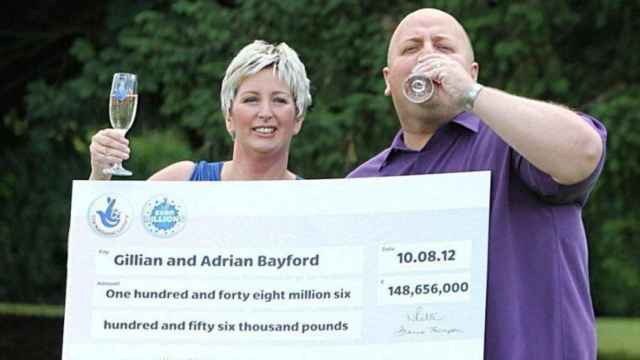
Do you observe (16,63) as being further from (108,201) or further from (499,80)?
(108,201)

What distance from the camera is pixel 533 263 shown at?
3.81 metres

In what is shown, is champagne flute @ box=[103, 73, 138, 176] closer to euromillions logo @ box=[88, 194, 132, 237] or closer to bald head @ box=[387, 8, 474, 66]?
euromillions logo @ box=[88, 194, 132, 237]

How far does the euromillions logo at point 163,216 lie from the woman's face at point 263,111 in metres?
0.42

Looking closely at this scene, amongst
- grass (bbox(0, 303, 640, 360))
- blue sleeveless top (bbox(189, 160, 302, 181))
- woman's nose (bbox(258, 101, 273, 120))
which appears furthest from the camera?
grass (bbox(0, 303, 640, 360))

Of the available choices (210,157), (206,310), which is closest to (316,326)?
(206,310)

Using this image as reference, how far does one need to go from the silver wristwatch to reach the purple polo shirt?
0.21 m

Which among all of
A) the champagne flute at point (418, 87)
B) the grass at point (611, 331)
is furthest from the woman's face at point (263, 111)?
the grass at point (611, 331)

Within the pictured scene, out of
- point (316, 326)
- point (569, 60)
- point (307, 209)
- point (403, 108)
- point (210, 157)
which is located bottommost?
point (316, 326)

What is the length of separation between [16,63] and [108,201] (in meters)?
9.90

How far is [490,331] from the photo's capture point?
3922 mm

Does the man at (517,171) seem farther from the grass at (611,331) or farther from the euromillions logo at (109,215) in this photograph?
the grass at (611,331)

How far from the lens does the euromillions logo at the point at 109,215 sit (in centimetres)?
416

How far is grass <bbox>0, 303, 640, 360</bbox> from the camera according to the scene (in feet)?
50.9
